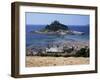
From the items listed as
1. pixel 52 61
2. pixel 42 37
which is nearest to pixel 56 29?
pixel 42 37

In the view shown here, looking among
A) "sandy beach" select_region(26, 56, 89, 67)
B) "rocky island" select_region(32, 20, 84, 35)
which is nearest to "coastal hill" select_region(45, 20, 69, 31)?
"rocky island" select_region(32, 20, 84, 35)

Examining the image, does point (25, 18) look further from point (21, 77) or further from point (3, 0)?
point (21, 77)

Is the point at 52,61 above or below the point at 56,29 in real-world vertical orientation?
below

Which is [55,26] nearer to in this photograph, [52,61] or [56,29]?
[56,29]

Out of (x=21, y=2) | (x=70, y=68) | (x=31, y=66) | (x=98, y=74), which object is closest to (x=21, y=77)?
(x=31, y=66)

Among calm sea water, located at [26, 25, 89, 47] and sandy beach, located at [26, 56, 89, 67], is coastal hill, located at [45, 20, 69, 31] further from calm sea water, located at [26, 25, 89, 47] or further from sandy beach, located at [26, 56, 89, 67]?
sandy beach, located at [26, 56, 89, 67]

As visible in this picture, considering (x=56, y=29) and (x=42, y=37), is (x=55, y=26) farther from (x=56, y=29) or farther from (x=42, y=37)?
(x=42, y=37)

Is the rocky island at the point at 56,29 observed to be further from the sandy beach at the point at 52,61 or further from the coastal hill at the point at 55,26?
the sandy beach at the point at 52,61

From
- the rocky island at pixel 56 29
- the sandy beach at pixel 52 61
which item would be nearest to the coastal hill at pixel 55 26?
the rocky island at pixel 56 29
